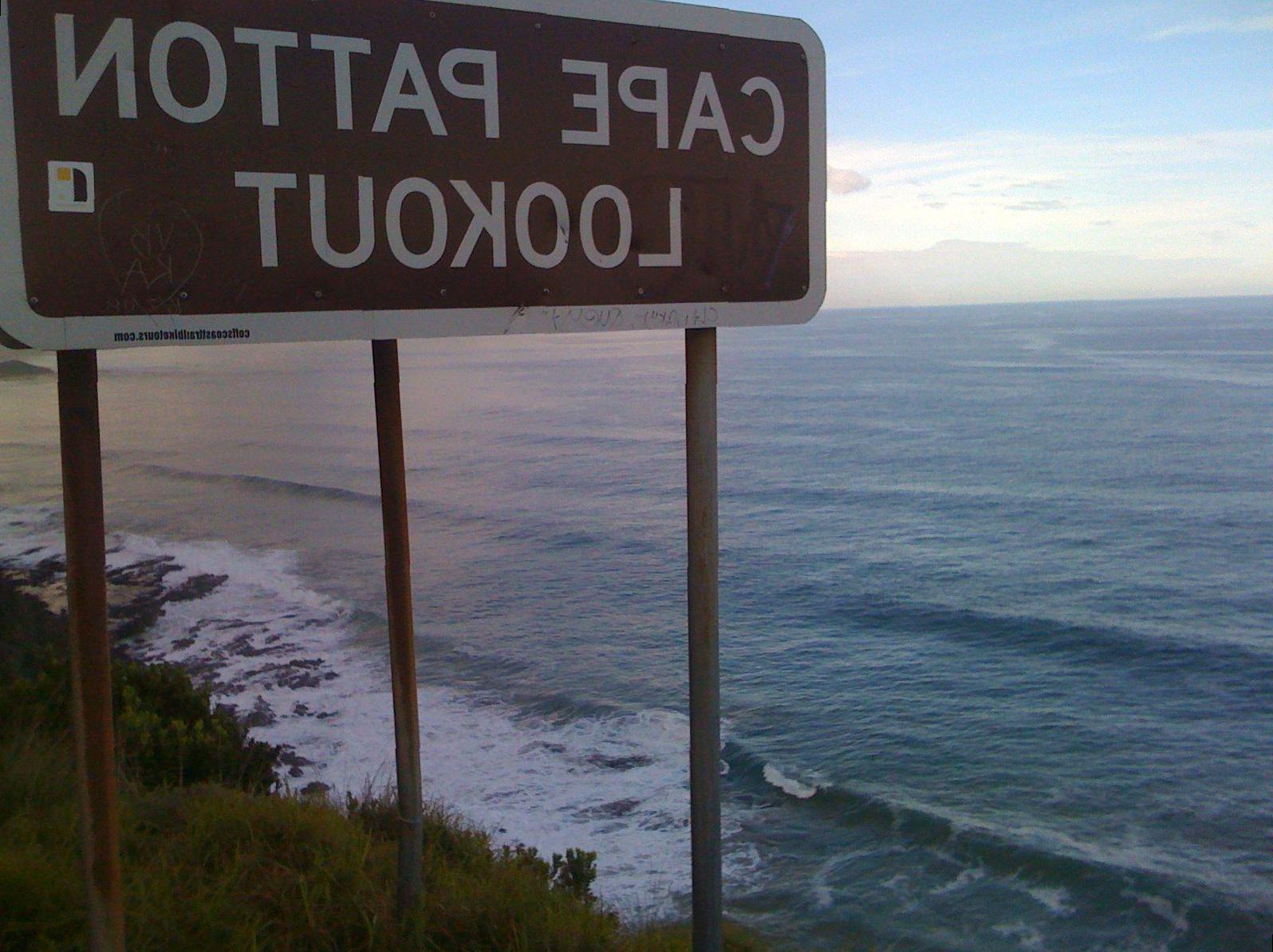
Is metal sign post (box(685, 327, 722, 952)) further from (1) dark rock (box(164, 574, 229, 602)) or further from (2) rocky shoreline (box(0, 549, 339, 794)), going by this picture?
(1) dark rock (box(164, 574, 229, 602))

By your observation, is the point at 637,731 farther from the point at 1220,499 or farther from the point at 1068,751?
the point at 1220,499

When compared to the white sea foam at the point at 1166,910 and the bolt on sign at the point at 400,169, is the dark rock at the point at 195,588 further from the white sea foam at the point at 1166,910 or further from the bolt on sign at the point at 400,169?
the bolt on sign at the point at 400,169

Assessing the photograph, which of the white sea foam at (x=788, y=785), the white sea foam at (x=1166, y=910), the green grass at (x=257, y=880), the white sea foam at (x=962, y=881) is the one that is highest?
the green grass at (x=257, y=880)

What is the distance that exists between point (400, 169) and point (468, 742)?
1832cm

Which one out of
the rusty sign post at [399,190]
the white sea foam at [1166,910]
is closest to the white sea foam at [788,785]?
the white sea foam at [1166,910]

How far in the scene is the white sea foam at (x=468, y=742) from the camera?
15.9 m

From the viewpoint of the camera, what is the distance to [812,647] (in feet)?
85.3

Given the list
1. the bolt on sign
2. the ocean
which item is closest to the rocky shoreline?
the ocean

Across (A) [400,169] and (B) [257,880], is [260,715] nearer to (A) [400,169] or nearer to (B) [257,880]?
(B) [257,880]

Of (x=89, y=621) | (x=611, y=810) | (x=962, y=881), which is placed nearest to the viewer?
(x=89, y=621)

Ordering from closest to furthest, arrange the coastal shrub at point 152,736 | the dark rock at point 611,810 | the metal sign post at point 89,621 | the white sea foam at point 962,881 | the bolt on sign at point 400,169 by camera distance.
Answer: the bolt on sign at point 400,169 < the metal sign post at point 89,621 < the coastal shrub at point 152,736 < the white sea foam at point 962,881 < the dark rock at point 611,810

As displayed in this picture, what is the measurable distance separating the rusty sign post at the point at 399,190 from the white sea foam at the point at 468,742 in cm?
1077

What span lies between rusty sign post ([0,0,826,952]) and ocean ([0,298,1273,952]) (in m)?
6.40

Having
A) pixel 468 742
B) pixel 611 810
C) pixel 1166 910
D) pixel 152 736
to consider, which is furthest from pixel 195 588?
pixel 1166 910
